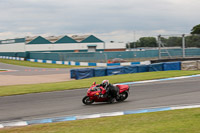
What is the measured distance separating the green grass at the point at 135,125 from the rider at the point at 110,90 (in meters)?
3.48

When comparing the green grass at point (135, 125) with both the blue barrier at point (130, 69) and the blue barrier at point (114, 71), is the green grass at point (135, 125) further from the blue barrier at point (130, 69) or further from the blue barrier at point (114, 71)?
the blue barrier at point (130, 69)

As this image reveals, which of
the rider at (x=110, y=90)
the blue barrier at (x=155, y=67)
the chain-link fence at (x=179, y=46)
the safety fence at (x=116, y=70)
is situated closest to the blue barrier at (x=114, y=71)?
the safety fence at (x=116, y=70)

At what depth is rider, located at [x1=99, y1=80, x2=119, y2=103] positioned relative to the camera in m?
13.9

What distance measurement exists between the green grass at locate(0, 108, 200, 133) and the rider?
3481mm

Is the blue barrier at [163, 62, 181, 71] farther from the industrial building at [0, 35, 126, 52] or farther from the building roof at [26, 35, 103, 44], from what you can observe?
the building roof at [26, 35, 103, 44]

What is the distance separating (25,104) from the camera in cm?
1445

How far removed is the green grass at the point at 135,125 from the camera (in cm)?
808

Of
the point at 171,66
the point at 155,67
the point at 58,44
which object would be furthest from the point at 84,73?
the point at 58,44

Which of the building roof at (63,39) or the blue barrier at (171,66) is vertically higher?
the building roof at (63,39)

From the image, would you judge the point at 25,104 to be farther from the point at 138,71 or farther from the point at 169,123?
the point at 138,71

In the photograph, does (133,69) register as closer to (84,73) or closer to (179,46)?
(84,73)

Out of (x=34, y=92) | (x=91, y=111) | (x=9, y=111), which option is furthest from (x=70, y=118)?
(x=34, y=92)

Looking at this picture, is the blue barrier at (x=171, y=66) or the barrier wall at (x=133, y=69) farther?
the blue barrier at (x=171, y=66)

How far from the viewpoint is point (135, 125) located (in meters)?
8.77
